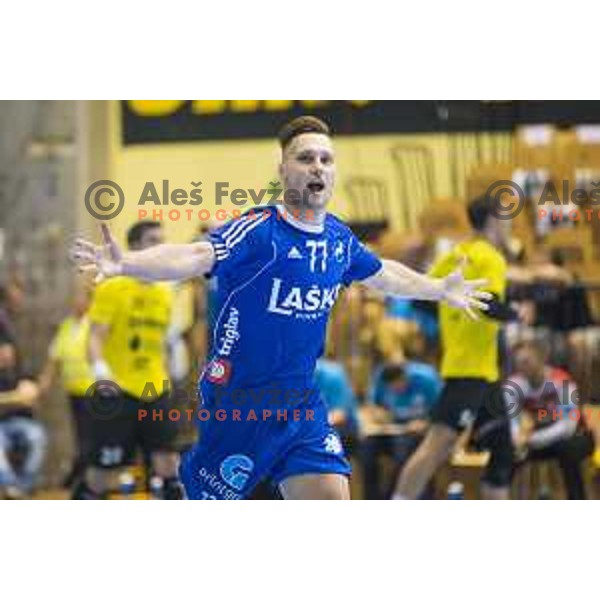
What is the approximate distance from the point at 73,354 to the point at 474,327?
2.26 metres

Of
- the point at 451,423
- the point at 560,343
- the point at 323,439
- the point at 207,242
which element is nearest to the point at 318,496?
the point at 323,439

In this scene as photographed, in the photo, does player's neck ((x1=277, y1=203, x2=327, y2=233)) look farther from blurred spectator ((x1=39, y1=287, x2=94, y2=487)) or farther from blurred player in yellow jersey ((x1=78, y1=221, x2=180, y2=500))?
blurred spectator ((x1=39, y1=287, x2=94, y2=487))

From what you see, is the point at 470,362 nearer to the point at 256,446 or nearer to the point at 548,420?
the point at 548,420

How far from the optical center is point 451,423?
976 cm

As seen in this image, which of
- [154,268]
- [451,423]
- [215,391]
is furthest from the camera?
[451,423]

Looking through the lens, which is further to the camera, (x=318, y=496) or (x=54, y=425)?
(x=54, y=425)

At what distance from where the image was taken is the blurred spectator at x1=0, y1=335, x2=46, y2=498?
10.3 m

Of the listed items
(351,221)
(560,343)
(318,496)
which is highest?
(351,221)

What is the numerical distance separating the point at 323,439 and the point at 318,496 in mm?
229

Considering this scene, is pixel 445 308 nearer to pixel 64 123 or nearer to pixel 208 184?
pixel 208 184

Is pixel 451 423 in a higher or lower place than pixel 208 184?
lower

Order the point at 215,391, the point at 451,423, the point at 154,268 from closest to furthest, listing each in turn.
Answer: the point at 154,268, the point at 215,391, the point at 451,423

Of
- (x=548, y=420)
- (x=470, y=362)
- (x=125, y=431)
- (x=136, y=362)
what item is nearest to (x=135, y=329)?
(x=136, y=362)

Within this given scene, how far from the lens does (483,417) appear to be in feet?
32.5
